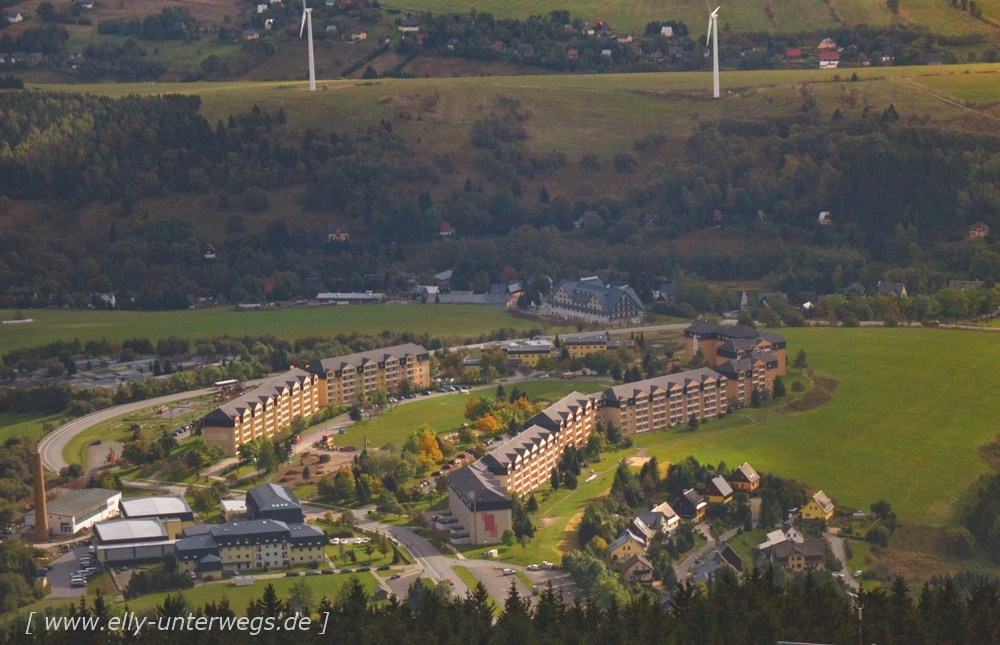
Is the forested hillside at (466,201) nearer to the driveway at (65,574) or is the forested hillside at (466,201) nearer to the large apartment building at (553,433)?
the large apartment building at (553,433)

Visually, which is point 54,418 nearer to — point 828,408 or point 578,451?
point 578,451

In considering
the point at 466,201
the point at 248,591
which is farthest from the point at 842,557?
the point at 466,201

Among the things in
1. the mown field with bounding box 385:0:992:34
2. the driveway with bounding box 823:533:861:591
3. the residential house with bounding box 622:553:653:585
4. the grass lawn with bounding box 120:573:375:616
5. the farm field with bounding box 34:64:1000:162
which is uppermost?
the mown field with bounding box 385:0:992:34

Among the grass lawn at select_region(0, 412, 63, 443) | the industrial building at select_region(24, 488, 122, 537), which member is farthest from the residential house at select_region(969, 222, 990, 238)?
the industrial building at select_region(24, 488, 122, 537)

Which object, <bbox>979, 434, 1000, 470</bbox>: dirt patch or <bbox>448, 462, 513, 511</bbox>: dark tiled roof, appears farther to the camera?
<bbox>979, 434, 1000, 470</bbox>: dirt patch

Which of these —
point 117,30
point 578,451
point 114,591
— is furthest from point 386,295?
point 117,30

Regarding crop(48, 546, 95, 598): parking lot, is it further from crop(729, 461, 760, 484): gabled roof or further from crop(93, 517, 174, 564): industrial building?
crop(729, 461, 760, 484): gabled roof

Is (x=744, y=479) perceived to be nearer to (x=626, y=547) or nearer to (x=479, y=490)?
(x=626, y=547)
